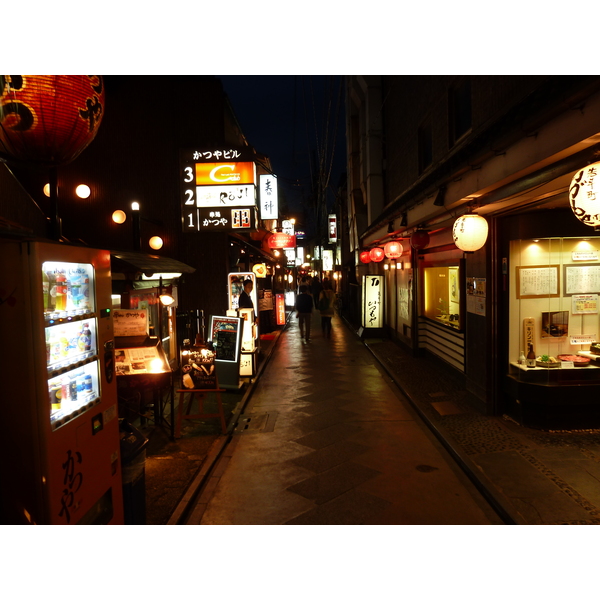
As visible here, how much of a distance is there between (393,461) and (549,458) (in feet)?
7.36

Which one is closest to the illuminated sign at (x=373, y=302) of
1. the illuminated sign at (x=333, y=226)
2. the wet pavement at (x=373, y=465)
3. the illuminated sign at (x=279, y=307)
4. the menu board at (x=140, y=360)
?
the illuminated sign at (x=279, y=307)

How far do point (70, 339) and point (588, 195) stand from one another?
17.0ft

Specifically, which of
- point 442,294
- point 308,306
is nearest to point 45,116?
point 442,294

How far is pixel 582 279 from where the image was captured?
25.2 feet

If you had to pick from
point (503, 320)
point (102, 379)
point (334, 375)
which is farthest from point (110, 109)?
point (503, 320)

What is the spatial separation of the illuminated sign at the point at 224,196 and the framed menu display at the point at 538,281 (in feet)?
20.5

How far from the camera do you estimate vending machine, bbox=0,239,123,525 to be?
3.37m

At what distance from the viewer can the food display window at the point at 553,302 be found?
7.62 metres

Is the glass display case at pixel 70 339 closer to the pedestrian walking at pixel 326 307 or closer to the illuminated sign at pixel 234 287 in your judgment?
the illuminated sign at pixel 234 287

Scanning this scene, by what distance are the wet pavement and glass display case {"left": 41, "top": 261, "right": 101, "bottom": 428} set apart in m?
1.95

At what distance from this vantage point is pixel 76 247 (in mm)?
3895

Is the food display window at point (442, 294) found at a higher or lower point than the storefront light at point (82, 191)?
lower

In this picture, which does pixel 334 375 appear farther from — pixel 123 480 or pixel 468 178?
pixel 123 480

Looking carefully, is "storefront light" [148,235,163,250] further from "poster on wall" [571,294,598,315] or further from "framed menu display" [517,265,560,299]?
"poster on wall" [571,294,598,315]
